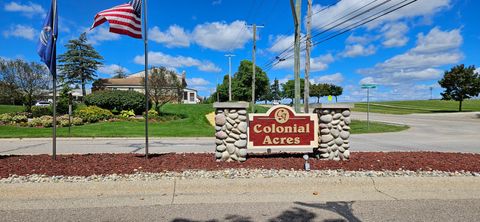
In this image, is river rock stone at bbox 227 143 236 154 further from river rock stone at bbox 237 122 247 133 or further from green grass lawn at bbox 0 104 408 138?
green grass lawn at bbox 0 104 408 138

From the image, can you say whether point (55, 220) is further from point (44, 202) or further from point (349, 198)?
Result: point (349, 198)

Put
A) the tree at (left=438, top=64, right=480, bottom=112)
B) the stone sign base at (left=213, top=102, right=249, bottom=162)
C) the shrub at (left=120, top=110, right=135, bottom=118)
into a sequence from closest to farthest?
1. the stone sign base at (left=213, top=102, right=249, bottom=162)
2. the shrub at (left=120, top=110, right=135, bottom=118)
3. the tree at (left=438, top=64, right=480, bottom=112)

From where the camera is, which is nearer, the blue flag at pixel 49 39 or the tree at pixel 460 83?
the blue flag at pixel 49 39

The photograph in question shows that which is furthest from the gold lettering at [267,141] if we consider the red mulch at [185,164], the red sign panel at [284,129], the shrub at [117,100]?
the shrub at [117,100]

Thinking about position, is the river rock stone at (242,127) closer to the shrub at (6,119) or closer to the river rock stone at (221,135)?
the river rock stone at (221,135)

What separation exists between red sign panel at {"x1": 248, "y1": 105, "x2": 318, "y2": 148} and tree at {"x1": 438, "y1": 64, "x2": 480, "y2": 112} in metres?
45.6

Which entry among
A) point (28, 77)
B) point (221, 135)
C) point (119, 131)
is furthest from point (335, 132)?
point (28, 77)

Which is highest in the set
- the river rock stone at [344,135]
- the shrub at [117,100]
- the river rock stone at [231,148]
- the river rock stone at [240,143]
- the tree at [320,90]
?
the tree at [320,90]

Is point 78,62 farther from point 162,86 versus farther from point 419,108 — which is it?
point 419,108

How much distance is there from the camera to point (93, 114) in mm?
24750

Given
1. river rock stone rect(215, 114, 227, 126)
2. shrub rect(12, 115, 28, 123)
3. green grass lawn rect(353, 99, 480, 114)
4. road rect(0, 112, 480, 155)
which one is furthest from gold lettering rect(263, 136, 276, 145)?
green grass lawn rect(353, 99, 480, 114)

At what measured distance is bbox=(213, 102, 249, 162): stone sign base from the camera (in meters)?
6.64

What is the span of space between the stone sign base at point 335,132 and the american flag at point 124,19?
428cm

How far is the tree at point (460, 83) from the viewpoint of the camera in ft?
140
